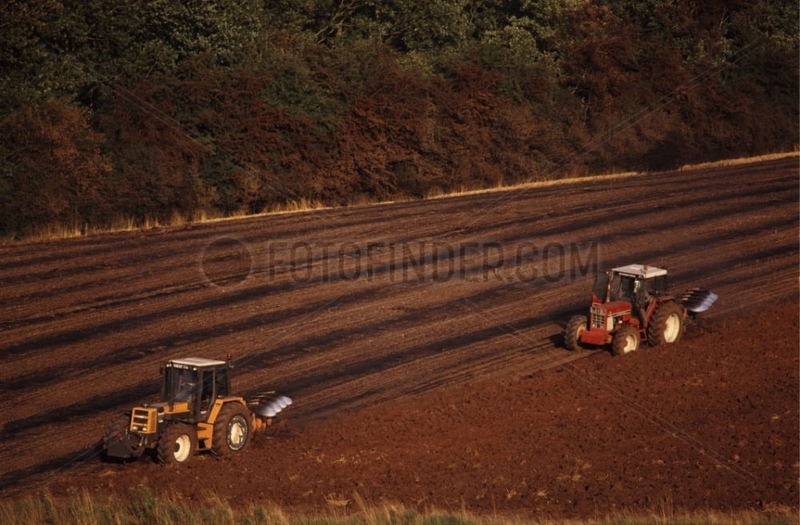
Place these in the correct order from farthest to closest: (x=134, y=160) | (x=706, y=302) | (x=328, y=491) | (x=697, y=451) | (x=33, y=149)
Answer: (x=134, y=160) → (x=33, y=149) → (x=706, y=302) → (x=697, y=451) → (x=328, y=491)

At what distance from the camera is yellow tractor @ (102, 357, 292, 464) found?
54.0 feet

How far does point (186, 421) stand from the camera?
17.0 meters

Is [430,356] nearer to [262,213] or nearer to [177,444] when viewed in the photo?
[177,444]

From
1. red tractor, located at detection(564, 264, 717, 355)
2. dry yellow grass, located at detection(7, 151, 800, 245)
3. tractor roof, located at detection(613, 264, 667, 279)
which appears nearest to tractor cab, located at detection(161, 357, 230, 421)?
red tractor, located at detection(564, 264, 717, 355)

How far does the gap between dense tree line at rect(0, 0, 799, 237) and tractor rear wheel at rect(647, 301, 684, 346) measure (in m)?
19.4

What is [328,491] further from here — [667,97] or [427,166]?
[667,97]

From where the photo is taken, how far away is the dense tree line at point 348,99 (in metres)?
36.2

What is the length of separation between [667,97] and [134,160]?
93.7ft

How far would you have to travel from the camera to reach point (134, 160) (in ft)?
120

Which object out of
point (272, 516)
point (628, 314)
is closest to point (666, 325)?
point (628, 314)

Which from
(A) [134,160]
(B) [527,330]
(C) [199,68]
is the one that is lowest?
(B) [527,330]

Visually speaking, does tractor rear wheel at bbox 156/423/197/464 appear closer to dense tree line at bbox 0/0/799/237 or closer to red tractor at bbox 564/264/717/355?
red tractor at bbox 564/264/717/355

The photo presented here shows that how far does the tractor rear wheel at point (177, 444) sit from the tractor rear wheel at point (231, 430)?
1.25 ft

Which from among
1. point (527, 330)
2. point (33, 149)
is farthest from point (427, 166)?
point (527, 330)
